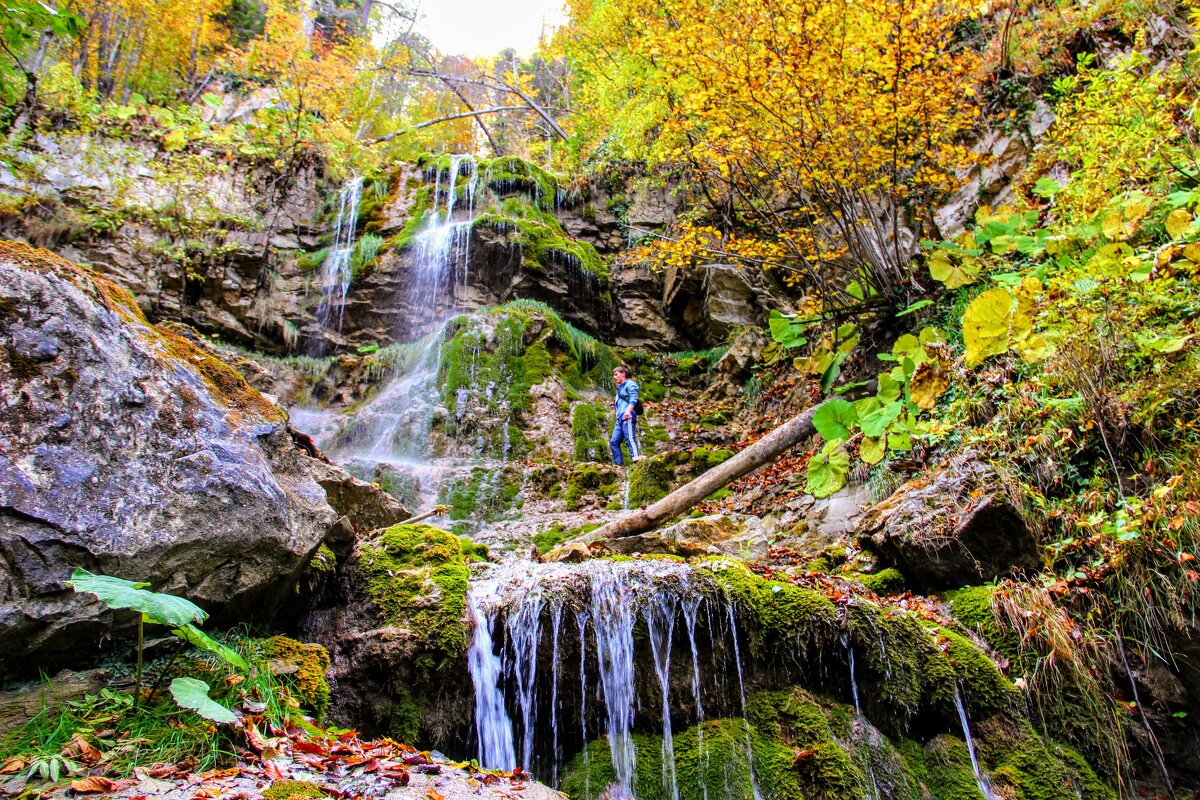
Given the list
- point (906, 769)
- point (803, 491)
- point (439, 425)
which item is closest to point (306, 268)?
point (439, 425)

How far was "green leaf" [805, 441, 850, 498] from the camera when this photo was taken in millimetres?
5367

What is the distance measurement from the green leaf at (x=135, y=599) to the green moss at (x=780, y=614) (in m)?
2.90

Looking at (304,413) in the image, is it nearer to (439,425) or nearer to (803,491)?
(439,425)

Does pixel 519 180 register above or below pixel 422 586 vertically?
above

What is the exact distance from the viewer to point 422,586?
12.8 feet

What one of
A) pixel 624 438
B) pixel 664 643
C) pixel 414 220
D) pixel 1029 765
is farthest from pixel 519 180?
pixel 1029 765

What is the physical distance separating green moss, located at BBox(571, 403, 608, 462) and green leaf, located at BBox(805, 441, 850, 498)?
4954 millimetres

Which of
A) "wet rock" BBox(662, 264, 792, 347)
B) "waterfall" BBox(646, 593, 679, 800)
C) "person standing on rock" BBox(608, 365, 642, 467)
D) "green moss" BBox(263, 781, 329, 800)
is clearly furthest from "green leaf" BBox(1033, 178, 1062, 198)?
"green moss" BBox(263, 781, 329, 800)

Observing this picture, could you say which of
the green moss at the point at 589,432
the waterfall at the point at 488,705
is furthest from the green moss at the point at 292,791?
the green moss at the point at 589,432

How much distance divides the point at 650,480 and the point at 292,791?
6.65m

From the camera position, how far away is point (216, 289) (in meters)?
12.5

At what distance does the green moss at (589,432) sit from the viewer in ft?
33.4

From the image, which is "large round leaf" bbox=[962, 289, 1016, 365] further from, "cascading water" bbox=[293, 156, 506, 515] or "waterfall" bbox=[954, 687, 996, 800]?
"cascading water" bbox=[293, 156, 506, 515]

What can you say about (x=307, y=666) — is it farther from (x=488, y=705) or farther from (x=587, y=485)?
(x=587, y=485)
